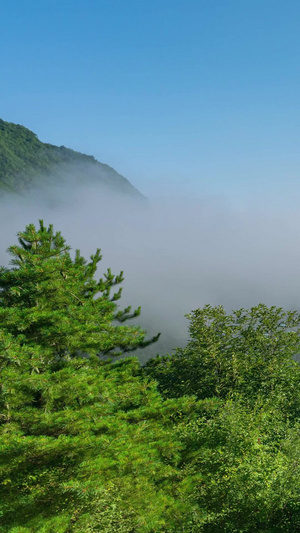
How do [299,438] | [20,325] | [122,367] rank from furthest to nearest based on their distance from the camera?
[122,367], [299,438], [20,325]

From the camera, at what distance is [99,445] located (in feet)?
28.4

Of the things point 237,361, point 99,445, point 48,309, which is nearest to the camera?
point 99,445

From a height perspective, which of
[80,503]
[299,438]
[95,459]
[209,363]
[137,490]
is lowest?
[80,503]

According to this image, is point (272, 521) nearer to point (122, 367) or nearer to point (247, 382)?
point (122, 367)

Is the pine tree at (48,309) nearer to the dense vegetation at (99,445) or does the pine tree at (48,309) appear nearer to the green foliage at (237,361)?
the dense vegetation at (99,445)

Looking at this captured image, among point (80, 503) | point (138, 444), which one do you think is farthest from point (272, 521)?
point (80, 503)

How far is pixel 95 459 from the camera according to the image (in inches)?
346

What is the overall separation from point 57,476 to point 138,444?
231cm

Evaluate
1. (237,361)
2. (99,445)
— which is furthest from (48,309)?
(237,361)

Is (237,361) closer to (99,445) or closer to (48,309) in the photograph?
(48,309)

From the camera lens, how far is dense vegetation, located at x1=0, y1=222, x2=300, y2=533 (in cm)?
890

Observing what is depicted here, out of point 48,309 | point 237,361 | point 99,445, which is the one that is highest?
point 48,309

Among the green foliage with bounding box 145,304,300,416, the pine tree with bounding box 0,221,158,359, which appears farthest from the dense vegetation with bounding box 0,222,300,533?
the green foliage with bounding box 145,304,300,416

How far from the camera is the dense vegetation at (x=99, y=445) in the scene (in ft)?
29.2
